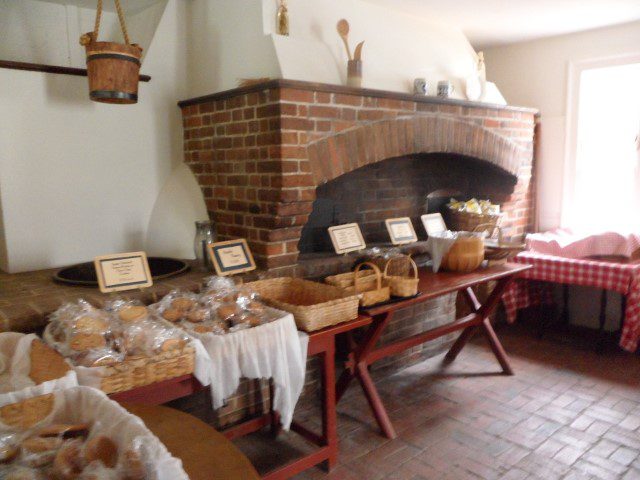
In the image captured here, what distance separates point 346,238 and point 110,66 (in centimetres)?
163

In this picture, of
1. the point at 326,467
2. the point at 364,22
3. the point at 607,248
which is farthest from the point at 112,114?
the point at 607,248

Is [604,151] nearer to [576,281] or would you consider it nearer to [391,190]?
[576,281]

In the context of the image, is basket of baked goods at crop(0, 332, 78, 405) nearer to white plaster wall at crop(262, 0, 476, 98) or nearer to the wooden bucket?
the wooden bucket

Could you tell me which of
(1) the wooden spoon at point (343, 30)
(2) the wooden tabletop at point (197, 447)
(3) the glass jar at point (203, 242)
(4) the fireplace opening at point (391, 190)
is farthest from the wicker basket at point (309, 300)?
(1) the wooden spoon at point (343, 30)

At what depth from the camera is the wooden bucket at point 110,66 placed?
2.37 metres

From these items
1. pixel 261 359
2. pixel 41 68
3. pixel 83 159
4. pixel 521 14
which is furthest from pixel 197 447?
pixel 521 14

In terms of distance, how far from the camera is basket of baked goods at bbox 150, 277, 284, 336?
6.67 ft

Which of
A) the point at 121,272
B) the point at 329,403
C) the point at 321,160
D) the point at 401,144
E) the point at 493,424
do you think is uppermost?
the point at 401,144

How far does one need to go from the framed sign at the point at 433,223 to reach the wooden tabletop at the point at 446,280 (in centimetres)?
52

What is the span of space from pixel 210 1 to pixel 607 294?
12.7 ft

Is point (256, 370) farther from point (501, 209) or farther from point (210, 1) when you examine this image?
point (501, 209)

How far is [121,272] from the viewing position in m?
2.39

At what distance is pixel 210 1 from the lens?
2990 mm

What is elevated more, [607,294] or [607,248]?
[607,248]
